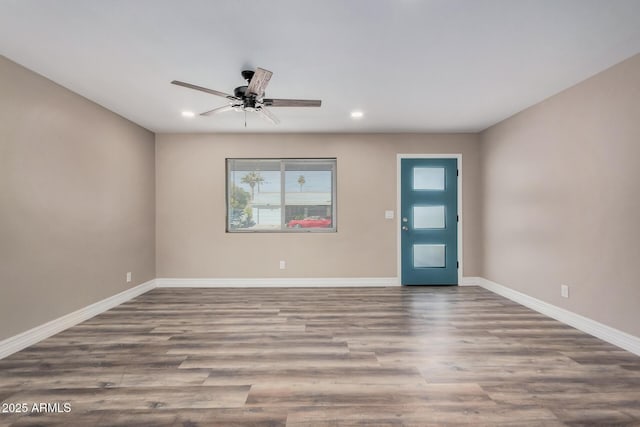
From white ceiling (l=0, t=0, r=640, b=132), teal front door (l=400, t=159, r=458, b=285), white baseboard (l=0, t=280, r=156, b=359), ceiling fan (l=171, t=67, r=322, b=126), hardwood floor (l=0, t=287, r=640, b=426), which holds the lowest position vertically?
hardwood floor (l=0, t=287, r=640, b=426)

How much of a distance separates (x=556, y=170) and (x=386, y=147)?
2278mm

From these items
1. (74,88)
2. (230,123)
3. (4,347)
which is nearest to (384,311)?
(230,123)

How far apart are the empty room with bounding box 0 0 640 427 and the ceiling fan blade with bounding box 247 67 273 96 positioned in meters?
0.02

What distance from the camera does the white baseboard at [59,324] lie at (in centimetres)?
247

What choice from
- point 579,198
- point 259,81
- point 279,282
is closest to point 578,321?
point 579,198

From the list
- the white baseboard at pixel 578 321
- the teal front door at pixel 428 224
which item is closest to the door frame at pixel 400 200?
the teal front door at pixel 428 224

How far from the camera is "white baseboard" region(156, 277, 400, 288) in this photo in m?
4.75

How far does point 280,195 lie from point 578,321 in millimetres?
4081

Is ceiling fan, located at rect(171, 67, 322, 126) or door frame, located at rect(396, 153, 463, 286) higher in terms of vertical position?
ceiling fan, located at rect(171, 67, 322, 126)

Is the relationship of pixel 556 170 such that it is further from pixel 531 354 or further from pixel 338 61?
pixel 338 61

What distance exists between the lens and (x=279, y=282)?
477 centimetres

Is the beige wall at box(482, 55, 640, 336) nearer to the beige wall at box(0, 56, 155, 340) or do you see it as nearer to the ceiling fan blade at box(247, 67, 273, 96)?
the ceiling fan blade at box(247, 67, 273, 96)

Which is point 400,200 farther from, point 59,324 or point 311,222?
point 59,324

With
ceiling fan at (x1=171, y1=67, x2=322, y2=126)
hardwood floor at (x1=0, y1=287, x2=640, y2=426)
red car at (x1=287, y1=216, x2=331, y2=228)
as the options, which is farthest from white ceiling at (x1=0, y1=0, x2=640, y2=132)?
hardwood floor at (x1=0, y1=287, x2=640, y2=426)
